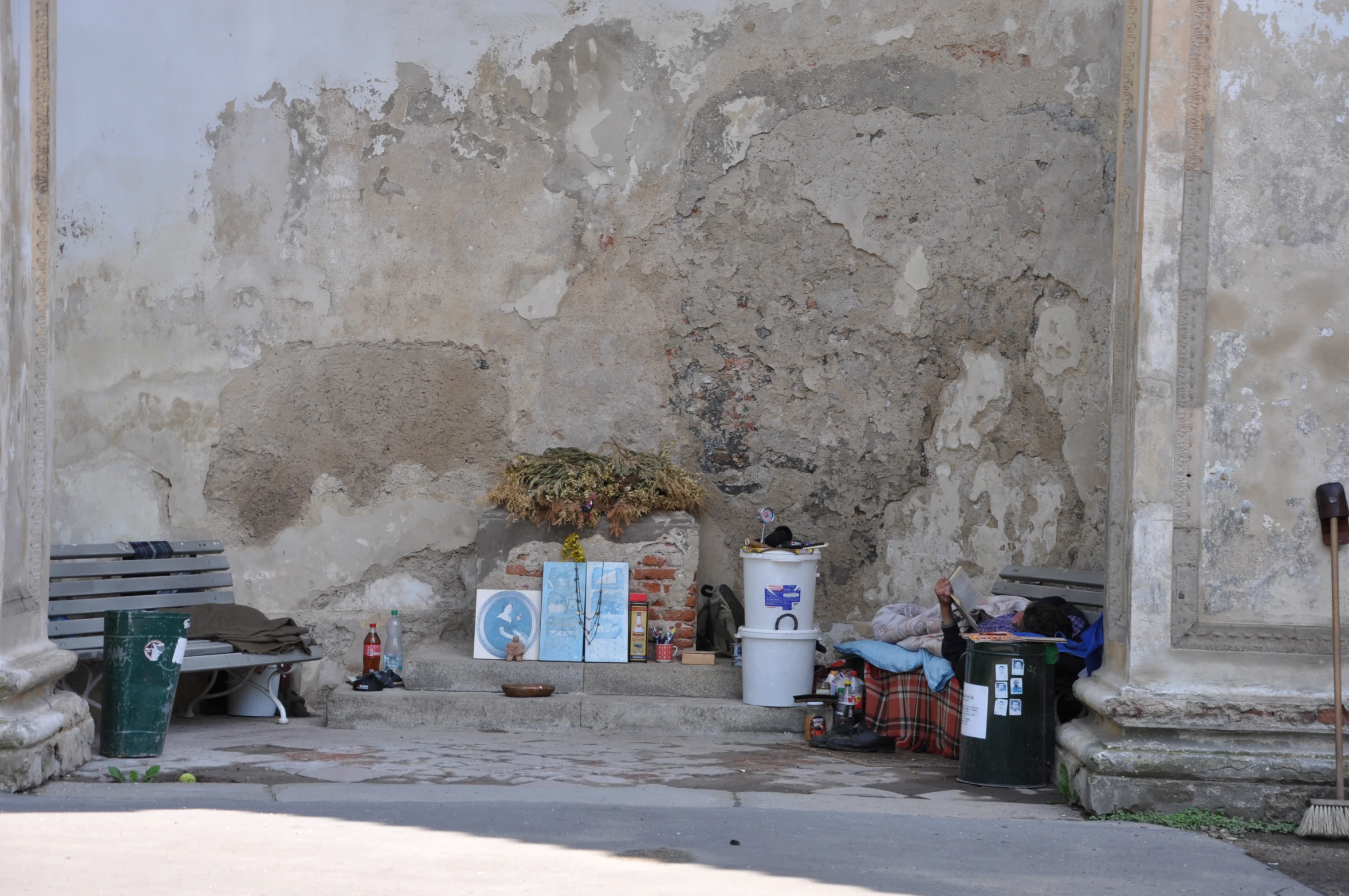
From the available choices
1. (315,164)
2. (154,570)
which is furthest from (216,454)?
(315,164)

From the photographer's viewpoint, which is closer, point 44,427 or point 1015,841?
point 1015,841

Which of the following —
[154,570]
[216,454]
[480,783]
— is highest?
[216,454]

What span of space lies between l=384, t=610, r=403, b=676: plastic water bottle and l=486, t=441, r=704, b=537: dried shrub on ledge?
3.54 ft

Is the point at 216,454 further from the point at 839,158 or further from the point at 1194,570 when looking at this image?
the point at 1194,570

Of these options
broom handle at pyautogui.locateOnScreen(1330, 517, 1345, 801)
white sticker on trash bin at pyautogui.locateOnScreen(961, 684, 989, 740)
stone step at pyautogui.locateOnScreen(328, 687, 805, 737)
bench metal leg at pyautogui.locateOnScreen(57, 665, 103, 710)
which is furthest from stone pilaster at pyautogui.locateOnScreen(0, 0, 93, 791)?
broom handle at pyautogui.locateOnScreen(1330, 517, 1345, 801)

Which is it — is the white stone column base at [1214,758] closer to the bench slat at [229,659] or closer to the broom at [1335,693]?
the broom at [1335,693]

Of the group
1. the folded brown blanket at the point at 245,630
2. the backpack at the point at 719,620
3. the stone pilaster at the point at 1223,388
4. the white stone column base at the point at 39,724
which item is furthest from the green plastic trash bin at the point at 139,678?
the stone pilaster at the point at 1223,388

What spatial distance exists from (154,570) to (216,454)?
4.19 feet

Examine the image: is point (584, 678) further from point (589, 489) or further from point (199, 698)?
point (199, 698)

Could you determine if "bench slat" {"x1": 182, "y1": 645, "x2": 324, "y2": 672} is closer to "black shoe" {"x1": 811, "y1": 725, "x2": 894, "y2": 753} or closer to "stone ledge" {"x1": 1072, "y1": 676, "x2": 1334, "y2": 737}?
"black shoe" {"x1": 811, "y1": 725, "x2": 894, "y2": 753}

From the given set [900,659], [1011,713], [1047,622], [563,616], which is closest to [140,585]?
[563,616]

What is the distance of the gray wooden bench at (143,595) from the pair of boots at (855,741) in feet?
10.5

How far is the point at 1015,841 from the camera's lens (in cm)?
512

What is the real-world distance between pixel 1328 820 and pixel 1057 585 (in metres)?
3.31
